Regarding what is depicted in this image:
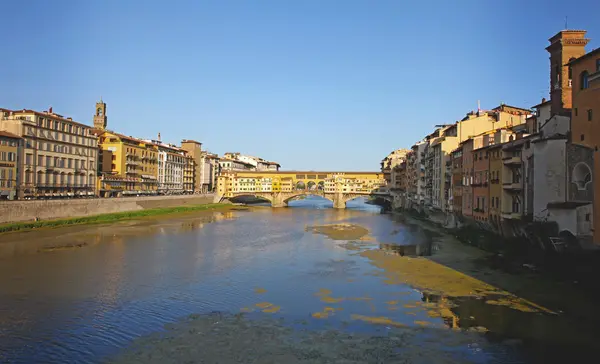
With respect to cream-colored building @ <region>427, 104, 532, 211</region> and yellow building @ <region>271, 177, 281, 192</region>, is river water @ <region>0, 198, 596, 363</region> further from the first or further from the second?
yellow building @ <region>271, 177, 281, 192</region>

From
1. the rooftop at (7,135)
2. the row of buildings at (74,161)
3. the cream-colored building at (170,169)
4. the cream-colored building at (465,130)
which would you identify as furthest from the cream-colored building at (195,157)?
the cream-colored building at (465,130)

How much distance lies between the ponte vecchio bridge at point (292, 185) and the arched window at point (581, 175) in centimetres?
7069

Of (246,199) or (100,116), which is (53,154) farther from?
(246,199)

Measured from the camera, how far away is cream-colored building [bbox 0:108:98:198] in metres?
49.2

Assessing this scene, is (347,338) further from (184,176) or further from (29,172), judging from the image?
(184,176)

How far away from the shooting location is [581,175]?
23344 mm

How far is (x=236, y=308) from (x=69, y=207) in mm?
38185

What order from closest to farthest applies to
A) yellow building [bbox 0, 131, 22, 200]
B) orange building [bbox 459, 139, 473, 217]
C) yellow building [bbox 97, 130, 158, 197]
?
orange building [bbox 459, 139, 473, 217] → yellow building [bbox 0, 131, 22, 200] → yellow building [bbox 97, 130, 158, 197]

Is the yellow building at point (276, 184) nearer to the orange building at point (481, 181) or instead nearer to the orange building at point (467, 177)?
the orange building at point (467, 177)

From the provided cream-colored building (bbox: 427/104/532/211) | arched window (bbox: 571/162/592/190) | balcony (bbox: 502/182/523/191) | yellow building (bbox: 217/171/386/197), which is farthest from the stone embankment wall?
arched window (bbox: 571/162/592/190)

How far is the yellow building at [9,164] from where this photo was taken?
45312mm

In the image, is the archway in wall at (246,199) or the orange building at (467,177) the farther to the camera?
the archway in wall at (246,199)

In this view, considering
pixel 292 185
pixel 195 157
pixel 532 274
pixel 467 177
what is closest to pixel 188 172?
pixel 195 157

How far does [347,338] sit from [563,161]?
1634 centimetres
